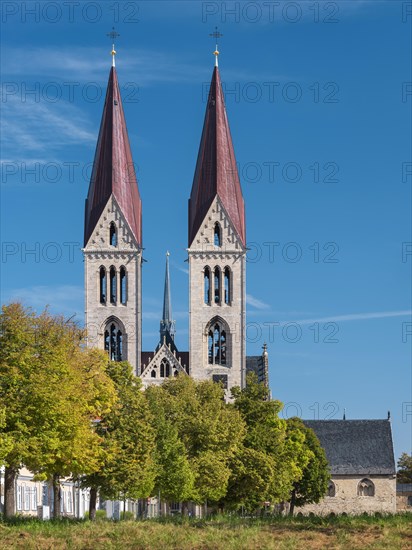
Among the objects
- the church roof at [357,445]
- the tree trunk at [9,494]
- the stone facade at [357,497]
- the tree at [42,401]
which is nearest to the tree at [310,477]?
the stone facade at [357,497]

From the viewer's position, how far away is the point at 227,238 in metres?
119

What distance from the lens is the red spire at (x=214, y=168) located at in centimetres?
11850

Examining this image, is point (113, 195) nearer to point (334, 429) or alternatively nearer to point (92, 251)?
point (92, 251)

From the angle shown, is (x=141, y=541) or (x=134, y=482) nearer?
(x=141, y=541)

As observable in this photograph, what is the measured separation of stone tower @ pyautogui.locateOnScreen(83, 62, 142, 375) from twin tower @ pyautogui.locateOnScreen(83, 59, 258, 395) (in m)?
0.09

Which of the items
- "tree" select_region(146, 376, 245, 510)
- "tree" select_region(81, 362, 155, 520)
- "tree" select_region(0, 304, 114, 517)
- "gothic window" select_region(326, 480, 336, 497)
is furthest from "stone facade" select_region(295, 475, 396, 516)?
"tree" select_region(0, 304, 114, 517)

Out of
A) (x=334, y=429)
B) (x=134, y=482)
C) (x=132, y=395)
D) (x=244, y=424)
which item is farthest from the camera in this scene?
(x=334, y=429)

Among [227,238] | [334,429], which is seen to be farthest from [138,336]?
[334,429]

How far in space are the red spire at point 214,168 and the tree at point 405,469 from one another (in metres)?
58.8

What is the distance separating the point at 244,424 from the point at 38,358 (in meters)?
25.3

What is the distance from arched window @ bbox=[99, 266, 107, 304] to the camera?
387 ft

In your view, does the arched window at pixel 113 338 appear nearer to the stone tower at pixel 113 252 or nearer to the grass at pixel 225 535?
the stone tower at pixel 113 252

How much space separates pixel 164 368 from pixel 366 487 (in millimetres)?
31810

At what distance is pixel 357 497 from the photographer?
13600cm
